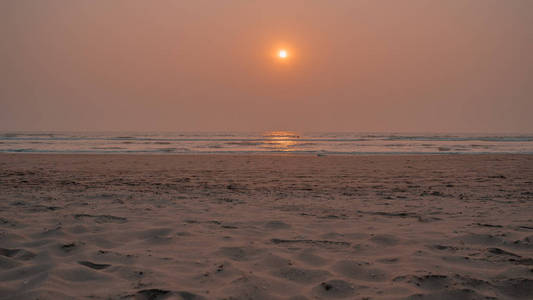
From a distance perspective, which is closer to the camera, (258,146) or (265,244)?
(265,244)

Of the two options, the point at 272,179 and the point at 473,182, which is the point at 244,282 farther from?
the point at 473,182

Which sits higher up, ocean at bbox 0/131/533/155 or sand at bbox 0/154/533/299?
ocean at bbox 0/131/533/155

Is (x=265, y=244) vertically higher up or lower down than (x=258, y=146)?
lower down

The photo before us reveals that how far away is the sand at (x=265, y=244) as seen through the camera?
9.98 ft

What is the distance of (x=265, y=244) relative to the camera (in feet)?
13.5

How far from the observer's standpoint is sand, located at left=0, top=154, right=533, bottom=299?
9.98ft

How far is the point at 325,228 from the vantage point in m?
4.82

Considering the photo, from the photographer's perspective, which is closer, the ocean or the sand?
the sand

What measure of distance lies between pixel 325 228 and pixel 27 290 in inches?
128

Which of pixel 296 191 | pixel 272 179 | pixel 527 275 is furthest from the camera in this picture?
pixel 272 179

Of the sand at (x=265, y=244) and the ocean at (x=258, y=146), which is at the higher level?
the ocean at (x=258, y=146)

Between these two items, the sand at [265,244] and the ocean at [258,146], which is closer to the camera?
the sand at [265,244]

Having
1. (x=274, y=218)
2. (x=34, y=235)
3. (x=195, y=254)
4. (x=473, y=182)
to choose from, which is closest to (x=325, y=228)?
(x=274, y=218)

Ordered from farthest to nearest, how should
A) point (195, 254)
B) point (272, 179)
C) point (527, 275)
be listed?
point (272, 179) → point (195, 254) → point (527, 275)
